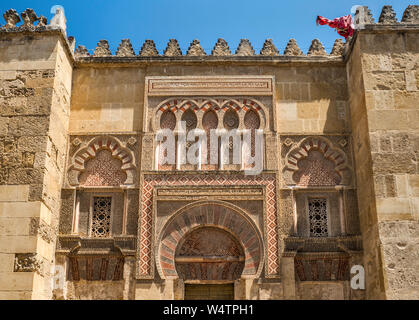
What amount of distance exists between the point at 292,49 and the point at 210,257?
11.1ft

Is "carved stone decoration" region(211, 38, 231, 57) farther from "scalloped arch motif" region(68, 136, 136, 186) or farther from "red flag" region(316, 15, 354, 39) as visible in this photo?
"scalloped arch motif" region(68, 136, 136, 186)

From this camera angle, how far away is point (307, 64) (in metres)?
8.83

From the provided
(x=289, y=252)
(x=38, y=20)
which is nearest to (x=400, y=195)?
(x=289, y=252)

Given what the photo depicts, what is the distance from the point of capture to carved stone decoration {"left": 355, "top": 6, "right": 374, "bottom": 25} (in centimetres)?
816

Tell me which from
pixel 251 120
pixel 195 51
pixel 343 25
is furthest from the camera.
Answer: pixel 343 25

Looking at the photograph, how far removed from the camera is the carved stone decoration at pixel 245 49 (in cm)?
886

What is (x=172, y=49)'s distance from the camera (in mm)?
8906

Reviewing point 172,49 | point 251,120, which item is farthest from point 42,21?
point 251,120

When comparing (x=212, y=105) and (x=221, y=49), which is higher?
(x=221, y=49)

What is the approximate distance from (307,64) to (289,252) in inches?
113

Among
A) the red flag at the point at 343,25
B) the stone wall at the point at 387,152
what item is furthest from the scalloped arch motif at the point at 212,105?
the red flag at the point at 343,25

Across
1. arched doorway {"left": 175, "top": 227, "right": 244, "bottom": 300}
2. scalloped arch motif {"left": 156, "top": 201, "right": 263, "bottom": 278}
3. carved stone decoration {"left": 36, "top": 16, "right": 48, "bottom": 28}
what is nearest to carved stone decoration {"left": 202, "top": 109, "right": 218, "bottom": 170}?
scalloped arch motif {"left": 156, "top": 201, "right": 263, "bottom": 278}

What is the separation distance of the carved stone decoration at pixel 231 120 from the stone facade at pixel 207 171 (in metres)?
0.03

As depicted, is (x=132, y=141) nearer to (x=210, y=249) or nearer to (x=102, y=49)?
(x=102, y=49)
